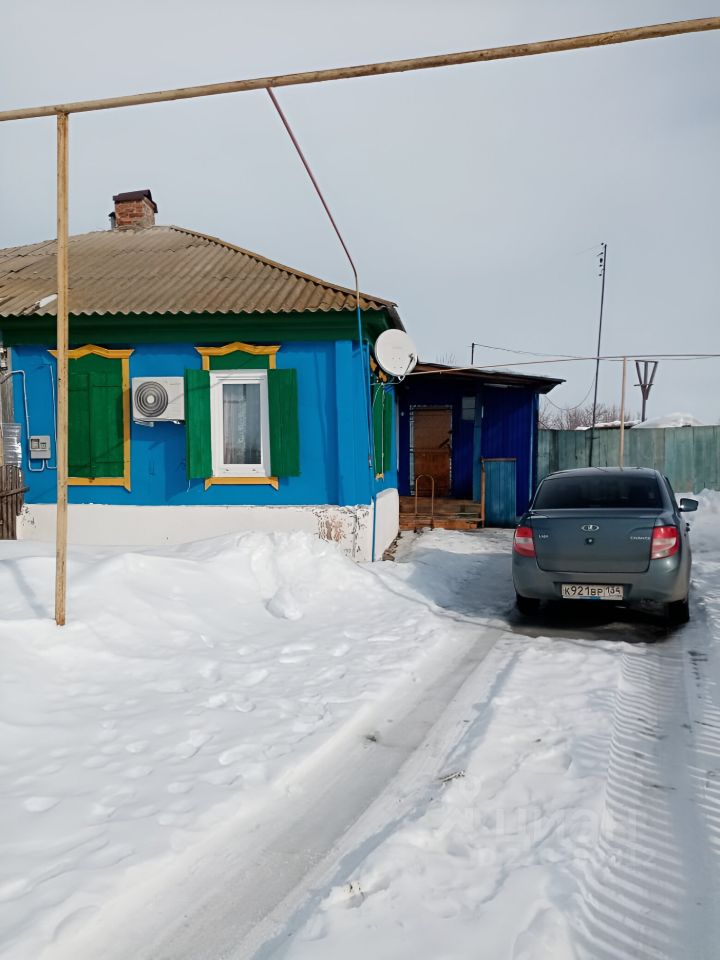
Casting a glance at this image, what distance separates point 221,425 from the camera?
9789 mm

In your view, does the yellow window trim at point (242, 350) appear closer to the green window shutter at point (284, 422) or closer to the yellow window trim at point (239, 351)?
the yellow window trim at point (239, 351)

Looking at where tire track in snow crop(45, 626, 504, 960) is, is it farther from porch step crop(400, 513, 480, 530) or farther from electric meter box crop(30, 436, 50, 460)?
porch step crop(400, 513, 480, 530)

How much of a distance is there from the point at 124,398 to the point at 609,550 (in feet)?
23.2

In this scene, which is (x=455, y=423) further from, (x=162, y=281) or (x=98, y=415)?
(x=98, y=415)

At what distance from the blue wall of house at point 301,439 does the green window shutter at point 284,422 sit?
0.16 meters

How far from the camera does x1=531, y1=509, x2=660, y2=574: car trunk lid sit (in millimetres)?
6023

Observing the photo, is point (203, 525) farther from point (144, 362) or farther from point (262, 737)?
point (262, 737)

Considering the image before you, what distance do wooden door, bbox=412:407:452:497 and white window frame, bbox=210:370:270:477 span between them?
7012 millimetres

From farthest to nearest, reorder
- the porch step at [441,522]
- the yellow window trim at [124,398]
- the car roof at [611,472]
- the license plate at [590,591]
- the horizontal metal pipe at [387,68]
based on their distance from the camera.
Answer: the porch step at [441,522] → the yellow window trim at [124,398] → the car roof at [611,472] → the license plate at [590,591] → the horizontal metal pipe at [387,68]

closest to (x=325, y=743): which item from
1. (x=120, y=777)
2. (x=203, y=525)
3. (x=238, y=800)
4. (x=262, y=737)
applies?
(x=262, y=737)

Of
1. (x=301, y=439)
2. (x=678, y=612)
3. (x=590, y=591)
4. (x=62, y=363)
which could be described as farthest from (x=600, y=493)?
(x=62, y=363)

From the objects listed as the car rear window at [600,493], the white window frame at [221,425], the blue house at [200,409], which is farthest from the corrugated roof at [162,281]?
the car rear window at [600,493]

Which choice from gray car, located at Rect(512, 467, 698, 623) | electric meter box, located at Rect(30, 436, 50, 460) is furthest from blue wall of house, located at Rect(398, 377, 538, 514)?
gray car, located at Rect(512, 467, 698, 623)

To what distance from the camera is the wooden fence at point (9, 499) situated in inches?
377
